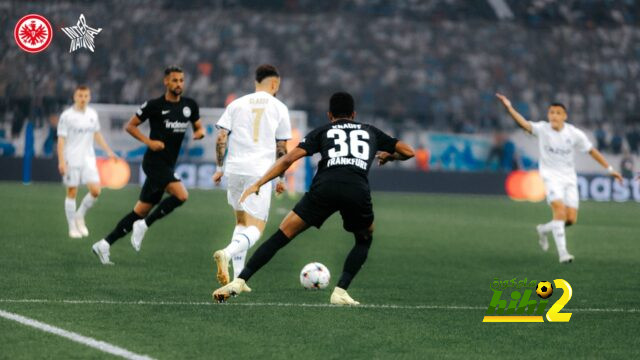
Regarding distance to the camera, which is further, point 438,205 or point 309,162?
point 309,162

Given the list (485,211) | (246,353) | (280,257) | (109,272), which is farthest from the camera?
A: (485,211)

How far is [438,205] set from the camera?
27.0 m

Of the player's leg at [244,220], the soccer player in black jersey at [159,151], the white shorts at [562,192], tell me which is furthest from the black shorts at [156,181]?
the white shorts at [562,192]

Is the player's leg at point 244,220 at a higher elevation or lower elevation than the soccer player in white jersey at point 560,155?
lower

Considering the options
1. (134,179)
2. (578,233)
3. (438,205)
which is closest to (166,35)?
(134,179)

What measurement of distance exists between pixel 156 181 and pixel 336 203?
398 cm

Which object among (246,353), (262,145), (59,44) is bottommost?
(246,353)

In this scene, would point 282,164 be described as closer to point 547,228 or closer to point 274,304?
point 274,304

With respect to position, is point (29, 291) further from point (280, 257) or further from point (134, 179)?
point (134, 179)

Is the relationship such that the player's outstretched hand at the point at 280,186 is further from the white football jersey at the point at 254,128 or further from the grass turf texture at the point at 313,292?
the grass turf texture at the point at 313,292

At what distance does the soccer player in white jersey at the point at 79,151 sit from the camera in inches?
623

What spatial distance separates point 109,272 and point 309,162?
850 inches

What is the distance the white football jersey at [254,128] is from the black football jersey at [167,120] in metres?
1.94

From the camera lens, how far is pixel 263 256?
8.77m
